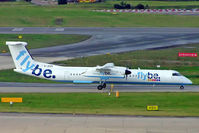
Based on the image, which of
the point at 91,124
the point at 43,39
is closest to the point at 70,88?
the point at 91,124

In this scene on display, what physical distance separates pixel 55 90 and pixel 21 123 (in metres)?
13.4

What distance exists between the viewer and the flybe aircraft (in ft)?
147

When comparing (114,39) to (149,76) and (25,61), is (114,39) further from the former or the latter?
(25,61)

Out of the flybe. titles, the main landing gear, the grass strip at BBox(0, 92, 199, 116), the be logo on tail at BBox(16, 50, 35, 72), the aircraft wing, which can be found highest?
the be logo on tail at BBox(16, 50, 35, 72)

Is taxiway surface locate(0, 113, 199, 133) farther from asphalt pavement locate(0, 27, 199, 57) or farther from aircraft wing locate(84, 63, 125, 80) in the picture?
asphalt pavement locate(0, 27, 199, 57)

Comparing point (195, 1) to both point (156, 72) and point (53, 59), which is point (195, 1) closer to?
point (53, 59)

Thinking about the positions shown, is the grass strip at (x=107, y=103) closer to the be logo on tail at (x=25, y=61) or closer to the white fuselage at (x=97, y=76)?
the white fuselage at (x=97, y=76)

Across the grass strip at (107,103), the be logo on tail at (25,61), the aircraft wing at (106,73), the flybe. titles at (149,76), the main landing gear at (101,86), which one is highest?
the be logo on tail at (25,61)

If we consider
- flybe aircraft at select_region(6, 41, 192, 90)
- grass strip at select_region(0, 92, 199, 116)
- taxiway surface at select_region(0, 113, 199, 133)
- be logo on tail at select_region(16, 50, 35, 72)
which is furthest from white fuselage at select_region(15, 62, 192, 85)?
taxiway surface at select_region(0, 113, 199, 133)

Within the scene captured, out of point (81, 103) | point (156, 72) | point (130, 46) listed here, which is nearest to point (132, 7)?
point (130, 46)

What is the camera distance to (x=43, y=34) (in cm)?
8088

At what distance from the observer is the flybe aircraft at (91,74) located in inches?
1766

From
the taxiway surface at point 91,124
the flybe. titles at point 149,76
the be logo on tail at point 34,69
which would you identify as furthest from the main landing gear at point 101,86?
the taxiway surface at point 91,124

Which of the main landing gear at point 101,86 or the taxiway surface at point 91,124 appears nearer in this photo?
the taxiway surface at point 91,124
